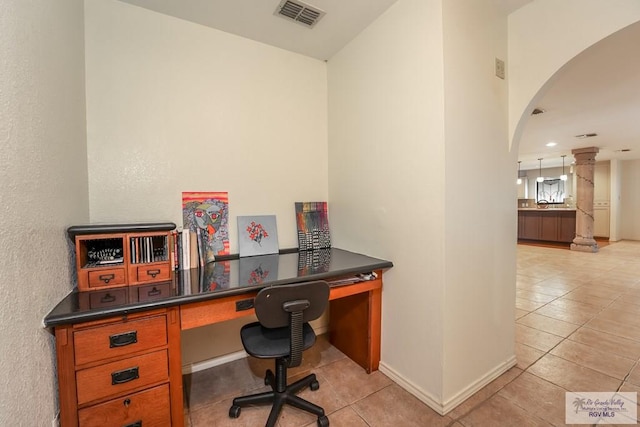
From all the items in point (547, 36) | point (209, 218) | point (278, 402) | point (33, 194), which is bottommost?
point (278, 402)

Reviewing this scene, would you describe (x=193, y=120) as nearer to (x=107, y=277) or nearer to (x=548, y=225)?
(x=107, y=277)

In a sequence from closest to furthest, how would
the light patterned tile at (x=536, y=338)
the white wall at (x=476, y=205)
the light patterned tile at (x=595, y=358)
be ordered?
the white wall at (x=476, y=205) < the light patterned tile at (x=595, y=358) < the light patterned tile at (x=536, y=338)

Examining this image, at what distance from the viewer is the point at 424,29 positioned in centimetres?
158

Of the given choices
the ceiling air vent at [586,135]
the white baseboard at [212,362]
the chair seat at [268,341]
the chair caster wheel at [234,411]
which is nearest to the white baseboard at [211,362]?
the white baseboard at [212,362]

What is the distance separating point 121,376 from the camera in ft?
3.76

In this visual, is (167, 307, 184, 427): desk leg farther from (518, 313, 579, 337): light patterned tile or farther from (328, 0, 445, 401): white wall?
(518, 313, 579, 337): light patterned tile

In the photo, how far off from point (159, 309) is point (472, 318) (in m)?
1.81

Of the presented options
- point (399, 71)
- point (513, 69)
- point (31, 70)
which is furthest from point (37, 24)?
point (513, 69)

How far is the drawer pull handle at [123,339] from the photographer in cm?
113

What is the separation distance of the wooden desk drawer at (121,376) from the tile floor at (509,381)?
543 mm

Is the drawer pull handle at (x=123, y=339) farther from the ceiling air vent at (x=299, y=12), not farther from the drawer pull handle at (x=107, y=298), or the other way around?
the ceiling air vent at (x=299, y=12)

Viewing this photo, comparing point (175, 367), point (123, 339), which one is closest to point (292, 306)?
point (175, 367)

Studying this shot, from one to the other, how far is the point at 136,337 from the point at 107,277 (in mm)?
425

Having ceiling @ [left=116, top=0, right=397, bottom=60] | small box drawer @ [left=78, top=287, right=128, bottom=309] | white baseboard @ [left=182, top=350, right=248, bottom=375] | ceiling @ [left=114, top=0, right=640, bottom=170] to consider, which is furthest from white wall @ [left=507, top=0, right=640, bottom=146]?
white baseboard @ [left=182, top=350, right=248, bottom=375]
